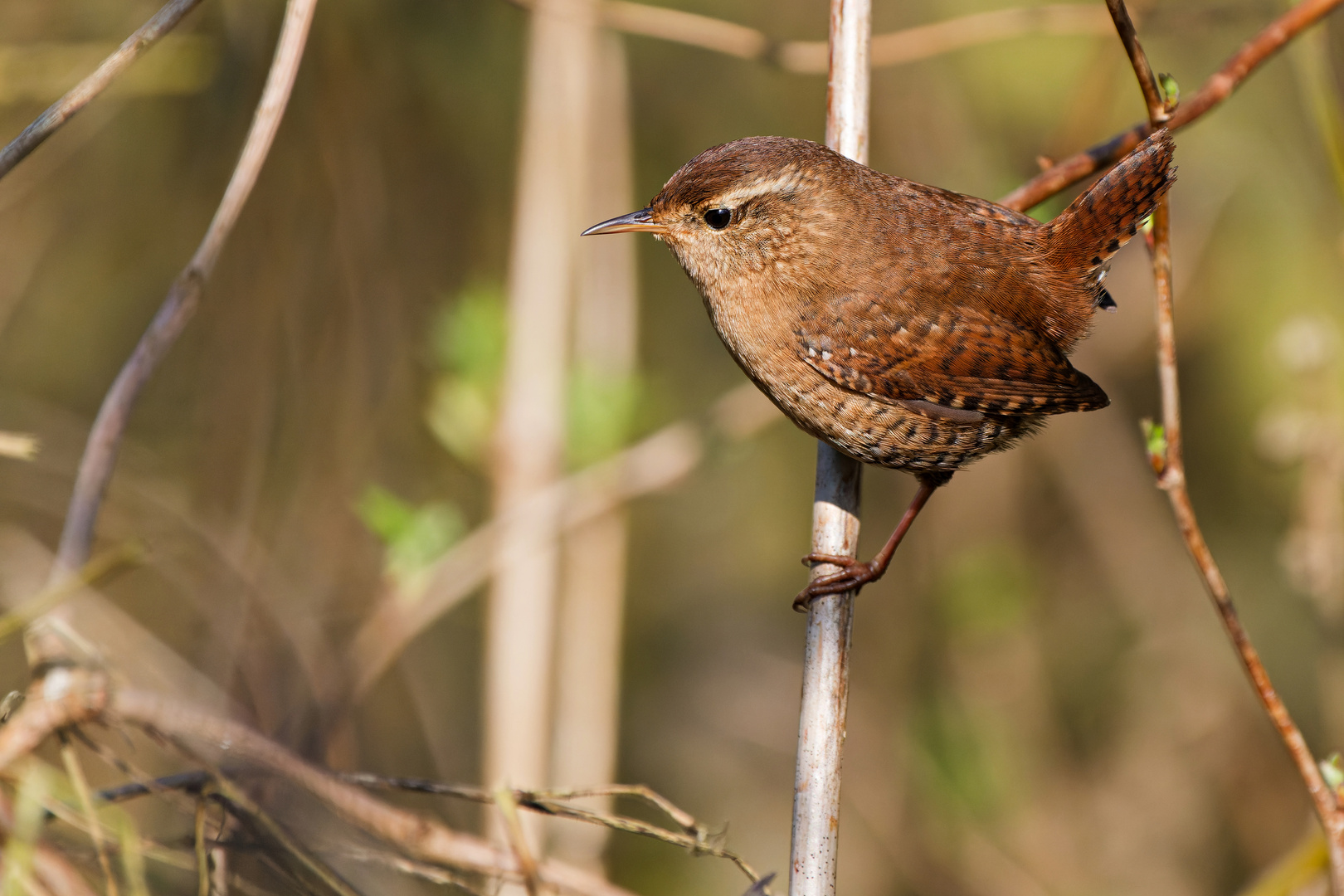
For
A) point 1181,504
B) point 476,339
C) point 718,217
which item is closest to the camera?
point 1181,504

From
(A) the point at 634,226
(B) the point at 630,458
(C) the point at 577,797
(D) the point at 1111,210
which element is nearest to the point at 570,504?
(B) the point at 630,458

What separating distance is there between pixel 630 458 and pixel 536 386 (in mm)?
361

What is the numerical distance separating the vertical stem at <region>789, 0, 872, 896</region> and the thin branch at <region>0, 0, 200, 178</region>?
1.23 meters

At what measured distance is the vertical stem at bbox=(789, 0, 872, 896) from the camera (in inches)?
71.1

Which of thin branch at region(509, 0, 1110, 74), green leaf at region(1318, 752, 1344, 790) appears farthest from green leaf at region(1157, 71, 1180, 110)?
green leaf at region(1318, 752, 1344, 790)

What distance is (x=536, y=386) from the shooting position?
3002mm

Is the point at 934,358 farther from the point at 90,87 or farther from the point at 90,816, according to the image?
the point at 90,816

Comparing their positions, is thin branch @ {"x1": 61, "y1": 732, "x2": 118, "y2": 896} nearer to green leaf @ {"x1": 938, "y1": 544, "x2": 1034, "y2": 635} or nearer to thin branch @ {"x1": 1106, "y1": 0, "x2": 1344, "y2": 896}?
thin branch @ {"x1": 1106, "y1": 0, "x2": 1344, "y2": 896}

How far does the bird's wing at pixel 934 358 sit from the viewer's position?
2.41 m

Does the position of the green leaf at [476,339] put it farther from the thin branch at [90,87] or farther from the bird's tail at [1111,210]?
the bird's tail at [1111,210]

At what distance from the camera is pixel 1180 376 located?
453 centimetres

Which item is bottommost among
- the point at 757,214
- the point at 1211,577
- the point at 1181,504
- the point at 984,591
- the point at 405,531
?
the point at 1211,577

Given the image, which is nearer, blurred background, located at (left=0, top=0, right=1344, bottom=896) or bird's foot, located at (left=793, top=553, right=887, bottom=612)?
bird's foot, located at (left=793, top=553, right=887, bottom=612)

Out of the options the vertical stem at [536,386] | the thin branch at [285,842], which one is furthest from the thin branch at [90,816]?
the vertical stem at [536,386]
